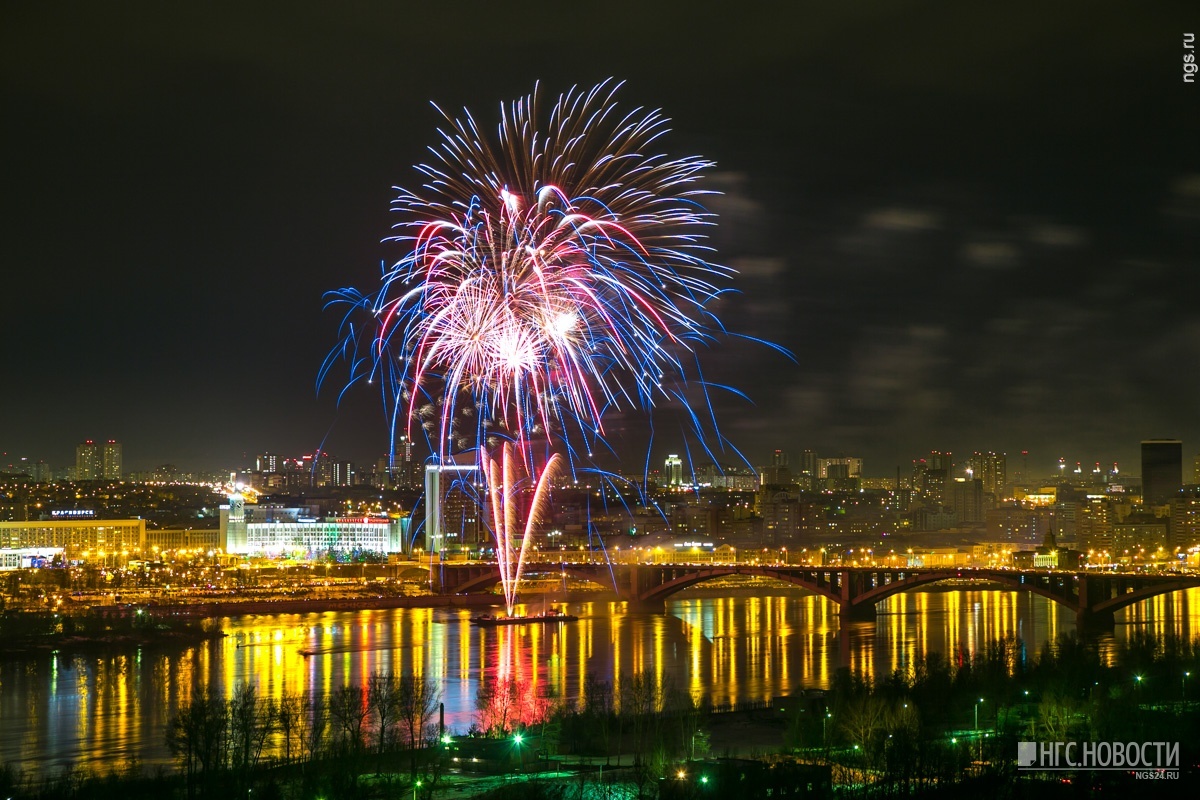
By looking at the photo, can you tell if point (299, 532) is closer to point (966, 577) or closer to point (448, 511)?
point (448, 511)

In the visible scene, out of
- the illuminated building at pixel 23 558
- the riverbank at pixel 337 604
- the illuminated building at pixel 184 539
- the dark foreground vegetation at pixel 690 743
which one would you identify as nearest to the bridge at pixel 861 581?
the riverbank at pixel 337 604

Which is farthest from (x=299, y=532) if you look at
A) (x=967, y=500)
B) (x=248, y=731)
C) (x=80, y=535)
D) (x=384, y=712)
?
(x=967, y=500)

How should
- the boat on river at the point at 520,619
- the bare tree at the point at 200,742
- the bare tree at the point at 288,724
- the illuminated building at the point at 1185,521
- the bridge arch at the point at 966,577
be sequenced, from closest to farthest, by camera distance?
the bare tree at the point at 200,742
the bare tree at the point at 288,724
the bridge arch at the point at 966,577
the boat on river at the point at 520,619
the illuminated building at the point at 1185,521

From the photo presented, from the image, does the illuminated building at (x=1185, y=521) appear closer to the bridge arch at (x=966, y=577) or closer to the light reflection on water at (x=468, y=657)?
the light reflection on water at (x=468, y=657)

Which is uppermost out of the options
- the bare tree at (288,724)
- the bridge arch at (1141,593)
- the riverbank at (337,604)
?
the bridge arch at (1141,593)

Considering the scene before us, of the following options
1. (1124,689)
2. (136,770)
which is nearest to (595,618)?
(1124,689)

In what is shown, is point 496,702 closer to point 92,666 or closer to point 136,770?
point 136,770

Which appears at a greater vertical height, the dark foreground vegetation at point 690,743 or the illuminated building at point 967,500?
the illuminated building at point 967,500
